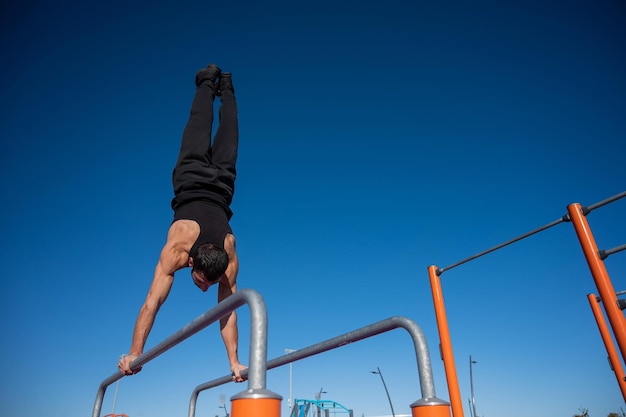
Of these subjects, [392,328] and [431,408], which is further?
[392,328]

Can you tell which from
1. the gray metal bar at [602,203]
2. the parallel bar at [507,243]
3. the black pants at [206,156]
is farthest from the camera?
the parallel bar at [507,243]

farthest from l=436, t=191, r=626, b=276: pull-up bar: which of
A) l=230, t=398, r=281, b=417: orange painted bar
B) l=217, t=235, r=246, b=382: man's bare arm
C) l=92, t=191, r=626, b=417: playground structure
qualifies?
l=230, t=398, r=281, b=417: orange painted bar

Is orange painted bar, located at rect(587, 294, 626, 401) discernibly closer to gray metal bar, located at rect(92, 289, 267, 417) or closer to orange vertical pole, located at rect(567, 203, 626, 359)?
orange vertical pole, located at rect(567, 203, 626, 359)

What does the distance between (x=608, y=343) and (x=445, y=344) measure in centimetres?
230

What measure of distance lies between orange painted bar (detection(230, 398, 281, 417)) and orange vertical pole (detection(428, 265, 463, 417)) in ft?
13.2

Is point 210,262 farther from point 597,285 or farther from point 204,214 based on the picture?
point 597,285

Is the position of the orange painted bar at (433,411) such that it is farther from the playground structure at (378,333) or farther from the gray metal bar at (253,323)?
the gray metal bar at (253,323)

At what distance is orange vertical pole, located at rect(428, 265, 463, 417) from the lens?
174 inches

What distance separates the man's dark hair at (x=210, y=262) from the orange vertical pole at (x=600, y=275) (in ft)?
11.4

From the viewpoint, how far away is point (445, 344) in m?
4.80

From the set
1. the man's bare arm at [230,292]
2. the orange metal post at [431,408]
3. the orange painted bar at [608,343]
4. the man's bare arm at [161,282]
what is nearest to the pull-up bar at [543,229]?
the orange painted bar at [608,343]

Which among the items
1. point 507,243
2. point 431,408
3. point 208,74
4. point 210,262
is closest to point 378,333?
point 431,408

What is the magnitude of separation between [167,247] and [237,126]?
6.29ft

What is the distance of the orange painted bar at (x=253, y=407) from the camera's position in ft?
3.56
